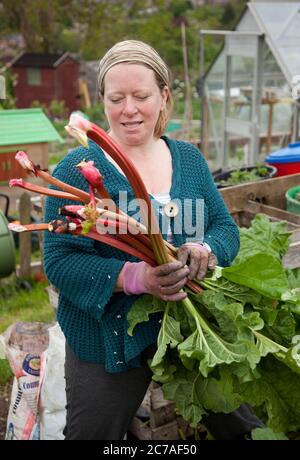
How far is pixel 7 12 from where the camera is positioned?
17.2 metres

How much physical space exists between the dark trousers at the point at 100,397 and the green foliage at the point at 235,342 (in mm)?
166

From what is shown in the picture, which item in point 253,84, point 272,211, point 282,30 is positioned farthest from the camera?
point 253,84

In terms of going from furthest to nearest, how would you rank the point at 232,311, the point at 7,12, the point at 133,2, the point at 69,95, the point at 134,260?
1. the point at 133,2
2. the point at 7,12
3. the point at 69,95
4. the point at 134,260
5. the point at 232,311

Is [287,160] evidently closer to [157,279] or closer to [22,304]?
[22,304]

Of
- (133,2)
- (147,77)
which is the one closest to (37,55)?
(133,2)

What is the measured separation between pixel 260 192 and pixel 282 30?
13.4ft

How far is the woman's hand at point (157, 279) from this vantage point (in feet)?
5.80

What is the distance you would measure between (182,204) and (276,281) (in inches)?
14.8

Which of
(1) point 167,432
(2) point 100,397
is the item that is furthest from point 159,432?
(2) point 100,397

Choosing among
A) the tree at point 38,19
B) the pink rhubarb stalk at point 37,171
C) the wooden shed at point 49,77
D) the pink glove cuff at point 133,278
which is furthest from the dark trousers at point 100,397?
the tree at point 38,19

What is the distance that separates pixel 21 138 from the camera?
5500 mm

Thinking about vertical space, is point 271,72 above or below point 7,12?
below

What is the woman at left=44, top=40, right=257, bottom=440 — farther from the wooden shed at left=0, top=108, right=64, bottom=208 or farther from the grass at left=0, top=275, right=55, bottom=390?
the wooden shed at left=0, top=108, right=64, bottom=208
